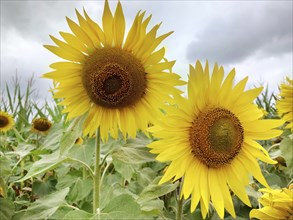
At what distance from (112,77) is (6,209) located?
59 centimetres

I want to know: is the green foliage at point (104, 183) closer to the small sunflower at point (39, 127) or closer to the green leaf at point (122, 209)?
the green leaf at point (122, 209)

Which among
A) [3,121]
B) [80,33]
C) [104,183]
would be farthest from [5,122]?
[80,33]

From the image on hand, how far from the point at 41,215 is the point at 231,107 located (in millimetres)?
642

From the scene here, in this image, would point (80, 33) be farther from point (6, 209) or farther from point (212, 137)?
point (6, 209)

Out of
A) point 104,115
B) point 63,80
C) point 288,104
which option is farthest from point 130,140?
point 288,104

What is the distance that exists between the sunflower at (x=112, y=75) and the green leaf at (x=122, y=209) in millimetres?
210

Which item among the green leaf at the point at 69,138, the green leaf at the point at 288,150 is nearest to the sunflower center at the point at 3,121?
the green leaf at the point at 288,150

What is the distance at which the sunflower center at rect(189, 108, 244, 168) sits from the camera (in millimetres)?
1195

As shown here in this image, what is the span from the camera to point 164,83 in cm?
130

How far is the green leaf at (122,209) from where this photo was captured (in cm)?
118

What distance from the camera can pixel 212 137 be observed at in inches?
47.3

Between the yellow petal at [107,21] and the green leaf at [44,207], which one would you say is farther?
the green leaf at [44,207]

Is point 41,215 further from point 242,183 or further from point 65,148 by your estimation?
point 242,183

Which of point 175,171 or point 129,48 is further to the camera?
point 129,48
